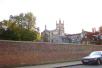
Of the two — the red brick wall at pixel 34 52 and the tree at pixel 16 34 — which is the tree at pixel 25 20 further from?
the red brick wall at pixel 34 52

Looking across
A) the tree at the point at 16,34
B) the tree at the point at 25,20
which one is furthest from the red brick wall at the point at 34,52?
the tree at the point at 25,20

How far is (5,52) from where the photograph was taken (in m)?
12.9

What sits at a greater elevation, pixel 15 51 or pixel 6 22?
pixel 6 22

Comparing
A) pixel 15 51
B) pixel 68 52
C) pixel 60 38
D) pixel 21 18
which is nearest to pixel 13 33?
pixel 21 18

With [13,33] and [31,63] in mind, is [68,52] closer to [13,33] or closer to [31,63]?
[31,63]

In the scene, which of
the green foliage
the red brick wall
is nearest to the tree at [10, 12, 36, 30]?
the green foliage

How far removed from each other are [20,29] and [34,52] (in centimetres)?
3606

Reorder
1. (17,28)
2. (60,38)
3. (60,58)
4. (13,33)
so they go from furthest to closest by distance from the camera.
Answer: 1. (60,38)
2. (17,28)
3. (13,33)
4. (60,58)

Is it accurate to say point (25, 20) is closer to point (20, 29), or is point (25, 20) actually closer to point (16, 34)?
point (20, 29)

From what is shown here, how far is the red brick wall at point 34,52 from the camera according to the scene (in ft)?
42.8

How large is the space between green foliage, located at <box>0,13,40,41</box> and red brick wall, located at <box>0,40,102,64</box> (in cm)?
3037

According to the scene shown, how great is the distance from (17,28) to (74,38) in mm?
35980

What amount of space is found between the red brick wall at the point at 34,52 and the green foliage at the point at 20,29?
1196 inches

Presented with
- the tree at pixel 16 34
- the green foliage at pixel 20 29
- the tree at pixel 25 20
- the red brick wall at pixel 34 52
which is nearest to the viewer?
the red brick wall at pixel 34 52
